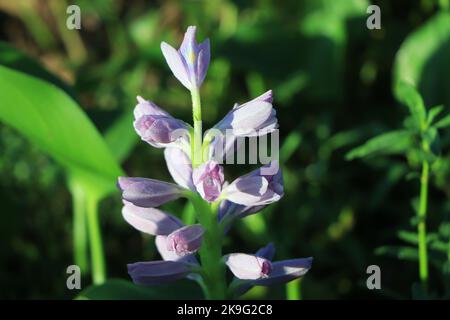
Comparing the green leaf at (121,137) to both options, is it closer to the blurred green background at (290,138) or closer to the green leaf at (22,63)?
the blurred green background at (290,138)

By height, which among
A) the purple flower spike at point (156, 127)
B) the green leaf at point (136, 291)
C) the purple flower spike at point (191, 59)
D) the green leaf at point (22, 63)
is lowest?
the green leaf at point (136, 291)

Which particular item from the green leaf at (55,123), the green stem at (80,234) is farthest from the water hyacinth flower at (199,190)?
the green stem at (80,234)

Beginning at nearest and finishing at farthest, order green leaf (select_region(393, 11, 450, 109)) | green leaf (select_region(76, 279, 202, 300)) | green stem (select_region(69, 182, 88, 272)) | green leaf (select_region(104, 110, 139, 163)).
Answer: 1. green leaf (select_region(76, 279, 202, 300))
2. green leaf (select_region(104, 110, 139, 163))
3. green stem (select_region(69, 182, 88, 272))
4. green leaf (select_region(393, 11, 450, 109))

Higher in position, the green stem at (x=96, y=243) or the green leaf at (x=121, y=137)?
the green leaf at (x=121, y=137)

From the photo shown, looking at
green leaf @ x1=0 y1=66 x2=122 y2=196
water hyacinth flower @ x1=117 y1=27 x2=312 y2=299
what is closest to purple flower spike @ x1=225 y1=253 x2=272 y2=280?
water hyacinth flower @ x1=117 y1=27 x2=312 y2=299

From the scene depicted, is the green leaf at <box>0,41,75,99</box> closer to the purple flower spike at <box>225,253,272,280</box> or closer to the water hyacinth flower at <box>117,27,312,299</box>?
the water hyacinth flower at <box>117,27,312,299</box>

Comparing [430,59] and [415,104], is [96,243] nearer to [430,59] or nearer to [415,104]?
[415,104]

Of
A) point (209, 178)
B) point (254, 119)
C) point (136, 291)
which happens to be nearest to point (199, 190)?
point (209, 178)
